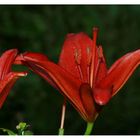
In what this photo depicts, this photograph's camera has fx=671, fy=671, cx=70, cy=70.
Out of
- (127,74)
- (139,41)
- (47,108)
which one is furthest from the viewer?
(139,41)

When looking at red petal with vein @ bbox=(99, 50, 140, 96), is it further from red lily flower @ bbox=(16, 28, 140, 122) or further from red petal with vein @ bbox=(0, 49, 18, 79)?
red petal with vein @ bbox=(0, 49, 18, 79)

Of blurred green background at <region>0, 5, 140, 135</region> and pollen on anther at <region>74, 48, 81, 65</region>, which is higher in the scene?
pollen on anther at <region>74, 48, 81, 65</region>

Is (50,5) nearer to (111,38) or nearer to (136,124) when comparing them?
(111,38)

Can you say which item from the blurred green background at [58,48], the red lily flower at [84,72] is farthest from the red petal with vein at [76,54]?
the blurred green background at [58,48]

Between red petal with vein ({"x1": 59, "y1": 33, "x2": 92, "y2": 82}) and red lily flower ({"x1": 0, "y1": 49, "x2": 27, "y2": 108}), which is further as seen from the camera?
red petal with vein ({"x1": 59, "y1": 33, "x2": 92, "y2": 82})

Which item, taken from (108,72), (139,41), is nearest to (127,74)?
(108,72)

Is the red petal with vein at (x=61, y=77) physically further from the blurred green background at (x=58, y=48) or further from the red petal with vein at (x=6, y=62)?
the blurred green background at (x=58, y=48)

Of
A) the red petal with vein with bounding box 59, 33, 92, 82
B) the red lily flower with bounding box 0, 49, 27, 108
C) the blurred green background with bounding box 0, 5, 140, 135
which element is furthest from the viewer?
the blurred green background with bounding box 0, 5, 140, 135

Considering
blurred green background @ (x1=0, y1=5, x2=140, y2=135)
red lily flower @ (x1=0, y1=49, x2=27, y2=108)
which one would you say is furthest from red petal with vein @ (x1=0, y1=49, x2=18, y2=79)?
blurred green background @ (x1=0, y1=5, x2=140, y2=135)
